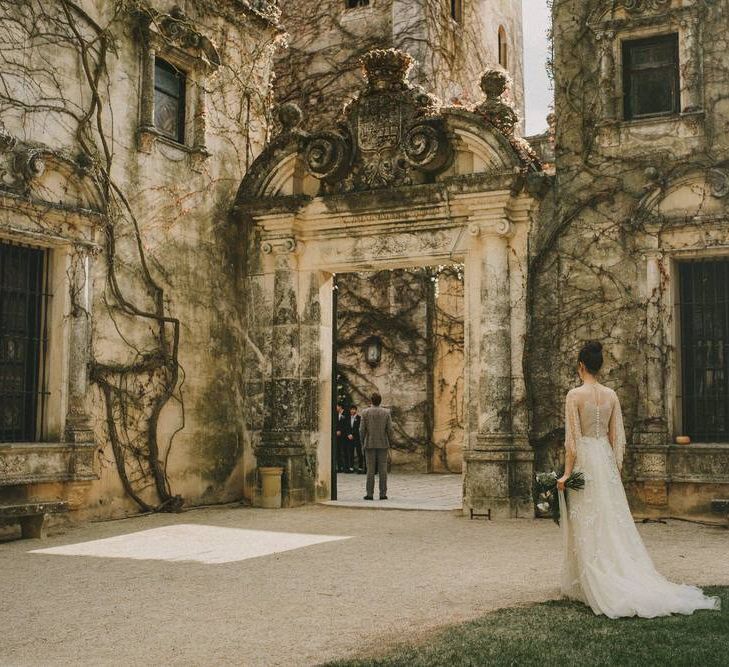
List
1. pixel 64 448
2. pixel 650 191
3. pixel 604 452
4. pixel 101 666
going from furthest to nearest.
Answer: pixel 650 191
pixel 64 448
pixel 604 452
pixel 101 666

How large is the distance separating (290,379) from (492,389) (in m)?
2.73

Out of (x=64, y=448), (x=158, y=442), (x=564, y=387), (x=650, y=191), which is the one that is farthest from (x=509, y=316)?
(x=64, y=448)

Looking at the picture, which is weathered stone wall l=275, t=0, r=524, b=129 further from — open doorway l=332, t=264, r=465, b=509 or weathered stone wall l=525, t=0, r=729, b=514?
weathered stone wall l=525, t=0, r=729, b=514

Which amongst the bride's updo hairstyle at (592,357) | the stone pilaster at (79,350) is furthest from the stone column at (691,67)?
the stone pilaster at (79,350)

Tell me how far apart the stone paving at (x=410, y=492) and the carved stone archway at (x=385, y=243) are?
786 millimetres

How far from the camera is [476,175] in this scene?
436 inches

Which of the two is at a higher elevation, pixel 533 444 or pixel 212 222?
pixel 212 222

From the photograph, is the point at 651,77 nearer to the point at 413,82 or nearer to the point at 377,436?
the point at 377,436

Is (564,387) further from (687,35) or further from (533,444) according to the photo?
(687,35)

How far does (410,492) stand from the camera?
1402 cm

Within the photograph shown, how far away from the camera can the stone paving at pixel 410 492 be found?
1197 cm

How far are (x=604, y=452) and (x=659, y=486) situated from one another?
425cm

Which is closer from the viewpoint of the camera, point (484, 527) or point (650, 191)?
point (484, 527)

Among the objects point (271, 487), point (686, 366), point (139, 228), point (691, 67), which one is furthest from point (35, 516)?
point (691, 67)
